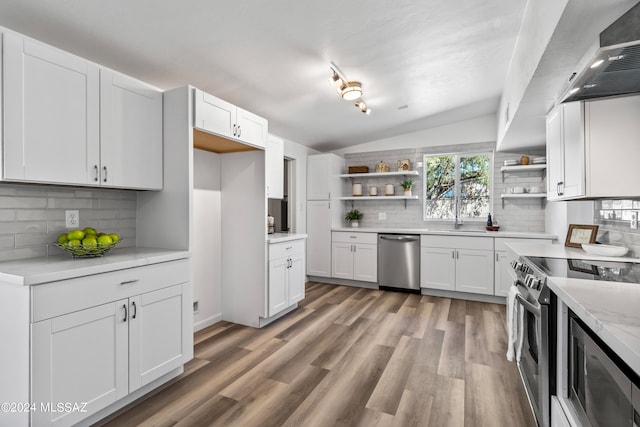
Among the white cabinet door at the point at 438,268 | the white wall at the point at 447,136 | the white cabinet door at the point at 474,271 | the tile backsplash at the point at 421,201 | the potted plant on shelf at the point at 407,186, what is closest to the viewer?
the white cabinet door at the point at 474,271

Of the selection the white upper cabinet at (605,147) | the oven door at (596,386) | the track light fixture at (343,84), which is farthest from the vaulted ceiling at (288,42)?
the oven door at (596,386)

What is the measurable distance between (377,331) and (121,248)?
8.00 feet

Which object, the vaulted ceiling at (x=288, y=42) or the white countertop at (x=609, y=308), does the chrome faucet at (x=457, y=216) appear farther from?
the white countertop at (x=609, y=308)

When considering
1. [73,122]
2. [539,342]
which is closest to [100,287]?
[73,122]

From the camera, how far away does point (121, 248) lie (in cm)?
247

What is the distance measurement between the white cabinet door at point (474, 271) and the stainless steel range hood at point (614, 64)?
2.91m

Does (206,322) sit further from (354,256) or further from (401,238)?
(401,238)

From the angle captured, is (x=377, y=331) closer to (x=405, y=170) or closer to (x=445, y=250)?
(x=445, y=250)

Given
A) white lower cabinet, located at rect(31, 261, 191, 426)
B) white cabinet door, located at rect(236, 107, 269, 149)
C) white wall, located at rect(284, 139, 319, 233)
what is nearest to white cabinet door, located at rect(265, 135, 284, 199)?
white cabinet door, located at rect(236, 107, 269, 149)

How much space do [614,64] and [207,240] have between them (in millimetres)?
3218

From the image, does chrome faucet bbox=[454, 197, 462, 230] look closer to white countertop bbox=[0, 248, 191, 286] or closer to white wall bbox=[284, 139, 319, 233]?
white wall bbox=[284, 139, 319, 233]

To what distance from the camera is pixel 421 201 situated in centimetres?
522

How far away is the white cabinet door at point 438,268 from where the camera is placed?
14.4 ft

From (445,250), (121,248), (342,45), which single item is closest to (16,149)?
(121,248)
